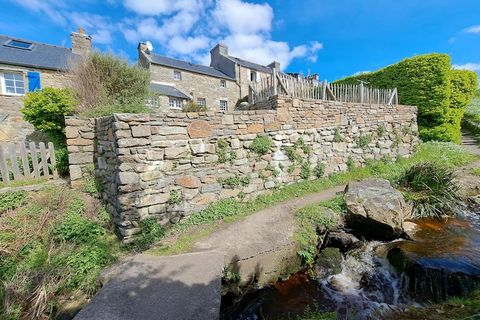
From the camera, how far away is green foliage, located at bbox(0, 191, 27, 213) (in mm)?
4449

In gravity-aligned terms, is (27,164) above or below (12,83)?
below

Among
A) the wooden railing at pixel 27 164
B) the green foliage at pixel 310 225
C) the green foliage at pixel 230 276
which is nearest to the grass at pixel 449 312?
the green foliage at pixel 310 225

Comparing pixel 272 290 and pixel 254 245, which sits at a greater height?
pixel 254 245

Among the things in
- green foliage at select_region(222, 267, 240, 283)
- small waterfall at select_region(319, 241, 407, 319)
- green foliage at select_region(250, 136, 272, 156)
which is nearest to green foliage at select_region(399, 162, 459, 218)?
small waterfall at select_region(319, 241, 407, 319)

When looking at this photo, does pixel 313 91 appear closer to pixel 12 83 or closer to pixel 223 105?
pixel 12 83

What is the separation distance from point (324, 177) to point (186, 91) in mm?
17138

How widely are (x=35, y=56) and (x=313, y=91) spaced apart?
639 inches

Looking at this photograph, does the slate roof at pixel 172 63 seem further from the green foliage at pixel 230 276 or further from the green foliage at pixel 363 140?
the green foliage at pixel 230 276

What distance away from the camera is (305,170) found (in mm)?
6633

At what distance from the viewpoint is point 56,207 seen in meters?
4.65

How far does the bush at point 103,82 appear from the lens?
6852 millimetres

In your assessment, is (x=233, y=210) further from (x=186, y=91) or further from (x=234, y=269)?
(x=186, y=91)

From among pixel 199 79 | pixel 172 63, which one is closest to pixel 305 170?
pixel 199 79

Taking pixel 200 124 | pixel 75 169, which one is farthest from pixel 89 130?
pixel 200 124
